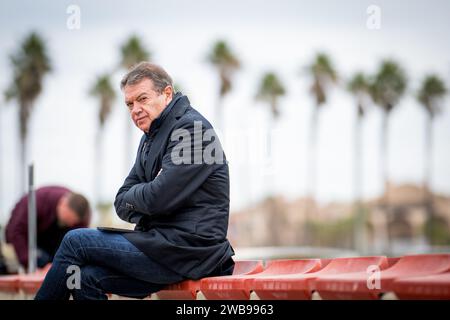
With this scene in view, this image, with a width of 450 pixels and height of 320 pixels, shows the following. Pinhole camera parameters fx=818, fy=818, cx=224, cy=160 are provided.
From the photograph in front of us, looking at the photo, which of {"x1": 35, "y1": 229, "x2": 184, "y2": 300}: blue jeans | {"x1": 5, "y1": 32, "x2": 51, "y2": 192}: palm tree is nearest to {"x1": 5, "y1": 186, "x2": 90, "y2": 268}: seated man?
{"x1": 35, "y1": 229, "x2": 184, "y2": 300}: blue jeans

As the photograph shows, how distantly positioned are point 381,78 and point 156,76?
6959 centimetres

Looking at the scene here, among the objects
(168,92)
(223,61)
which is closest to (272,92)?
(223,61)

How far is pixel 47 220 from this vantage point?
34.4 ft

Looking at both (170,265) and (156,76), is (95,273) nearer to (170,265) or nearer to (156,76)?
(170,265)

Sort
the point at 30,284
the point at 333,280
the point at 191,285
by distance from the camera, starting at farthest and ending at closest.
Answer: the point at 30,284, the point at 191,285, the point at 333,280

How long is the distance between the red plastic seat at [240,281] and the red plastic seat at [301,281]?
0.07 meters

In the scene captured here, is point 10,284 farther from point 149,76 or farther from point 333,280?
point 333,280

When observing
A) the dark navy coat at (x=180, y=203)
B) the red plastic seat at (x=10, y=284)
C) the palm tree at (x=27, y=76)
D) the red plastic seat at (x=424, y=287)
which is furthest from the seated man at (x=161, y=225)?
the palm tree at (x=27, y=76)

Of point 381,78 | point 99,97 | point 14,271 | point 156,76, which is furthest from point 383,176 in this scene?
point 156,76

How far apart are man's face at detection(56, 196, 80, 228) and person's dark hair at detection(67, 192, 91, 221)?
4 centimetres

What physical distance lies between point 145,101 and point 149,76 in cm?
18

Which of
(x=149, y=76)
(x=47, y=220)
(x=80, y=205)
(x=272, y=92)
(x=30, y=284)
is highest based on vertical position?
(x=272, y=92)

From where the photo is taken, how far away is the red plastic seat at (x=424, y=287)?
3967 mm
